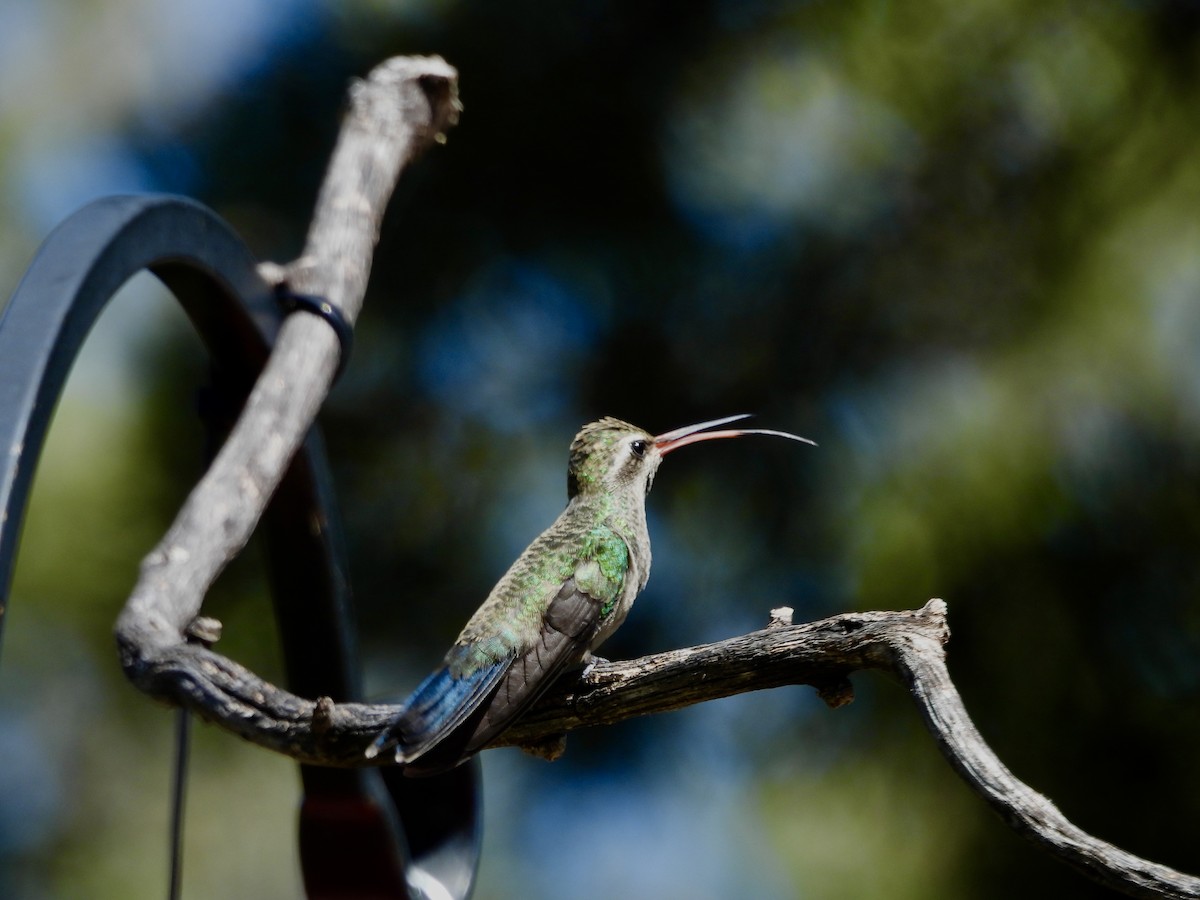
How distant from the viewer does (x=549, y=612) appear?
2.23 meters

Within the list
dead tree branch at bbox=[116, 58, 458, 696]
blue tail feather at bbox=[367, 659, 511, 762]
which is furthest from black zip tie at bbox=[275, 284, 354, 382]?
blue tail feather at bbox=[367, 659, 511, 762]

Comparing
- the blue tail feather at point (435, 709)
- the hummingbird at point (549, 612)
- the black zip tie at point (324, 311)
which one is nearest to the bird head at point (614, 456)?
the hummingbird at point (549, 612)

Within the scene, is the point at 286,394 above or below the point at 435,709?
above

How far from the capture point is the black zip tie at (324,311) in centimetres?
266

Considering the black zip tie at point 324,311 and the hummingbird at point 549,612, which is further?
the black zip tie at point 324,311

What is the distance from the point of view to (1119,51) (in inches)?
173

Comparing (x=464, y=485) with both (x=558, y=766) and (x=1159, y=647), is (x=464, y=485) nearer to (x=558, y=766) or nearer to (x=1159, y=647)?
(x=558, y=766)

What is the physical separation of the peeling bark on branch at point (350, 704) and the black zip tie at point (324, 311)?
2cm

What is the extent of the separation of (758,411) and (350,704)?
266cm

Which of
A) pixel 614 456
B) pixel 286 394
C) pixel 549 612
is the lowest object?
pixel 549 612

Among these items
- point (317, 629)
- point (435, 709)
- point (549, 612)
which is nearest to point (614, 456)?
point (549, 612)

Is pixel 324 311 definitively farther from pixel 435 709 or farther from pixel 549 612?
pixel 435 709

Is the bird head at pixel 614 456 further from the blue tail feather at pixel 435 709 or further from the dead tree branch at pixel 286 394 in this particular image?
the blue tail feather at pixel 435 709

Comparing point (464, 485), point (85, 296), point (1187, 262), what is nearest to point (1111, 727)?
point (1187, 262)
